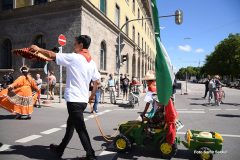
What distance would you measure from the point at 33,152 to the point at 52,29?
15493mm

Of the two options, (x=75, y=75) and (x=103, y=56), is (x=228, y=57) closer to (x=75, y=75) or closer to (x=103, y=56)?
(x=103, y=56)

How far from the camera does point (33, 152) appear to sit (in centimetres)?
504

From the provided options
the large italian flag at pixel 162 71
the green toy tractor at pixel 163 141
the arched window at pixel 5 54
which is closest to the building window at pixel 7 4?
the arched window at pixel 5 54

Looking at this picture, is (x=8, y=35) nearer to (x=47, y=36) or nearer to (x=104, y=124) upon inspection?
(x=47, y=36)

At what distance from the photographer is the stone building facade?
18.5 meters

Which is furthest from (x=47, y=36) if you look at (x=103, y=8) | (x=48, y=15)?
(x=103, y=8)

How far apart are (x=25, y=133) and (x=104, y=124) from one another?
256 cm

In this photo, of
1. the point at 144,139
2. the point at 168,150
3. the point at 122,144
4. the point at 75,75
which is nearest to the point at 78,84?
the point at 75,75

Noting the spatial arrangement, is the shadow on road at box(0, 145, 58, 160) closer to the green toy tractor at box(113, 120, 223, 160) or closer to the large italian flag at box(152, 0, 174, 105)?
the green toy tractor at box(113, 120, 223, 160)

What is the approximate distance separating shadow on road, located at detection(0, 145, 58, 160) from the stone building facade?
42.1ft

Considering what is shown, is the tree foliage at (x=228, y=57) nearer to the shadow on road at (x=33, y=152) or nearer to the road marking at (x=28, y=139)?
the road marking at (x=28, y=139)

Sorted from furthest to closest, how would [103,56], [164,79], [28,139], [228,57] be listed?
[228,57], [103,56], [28,139], [164,79]

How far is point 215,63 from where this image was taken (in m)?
72.5

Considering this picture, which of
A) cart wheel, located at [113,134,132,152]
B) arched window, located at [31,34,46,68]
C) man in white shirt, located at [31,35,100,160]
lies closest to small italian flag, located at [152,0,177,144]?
cart wheel, located at [113,134,132,152]
